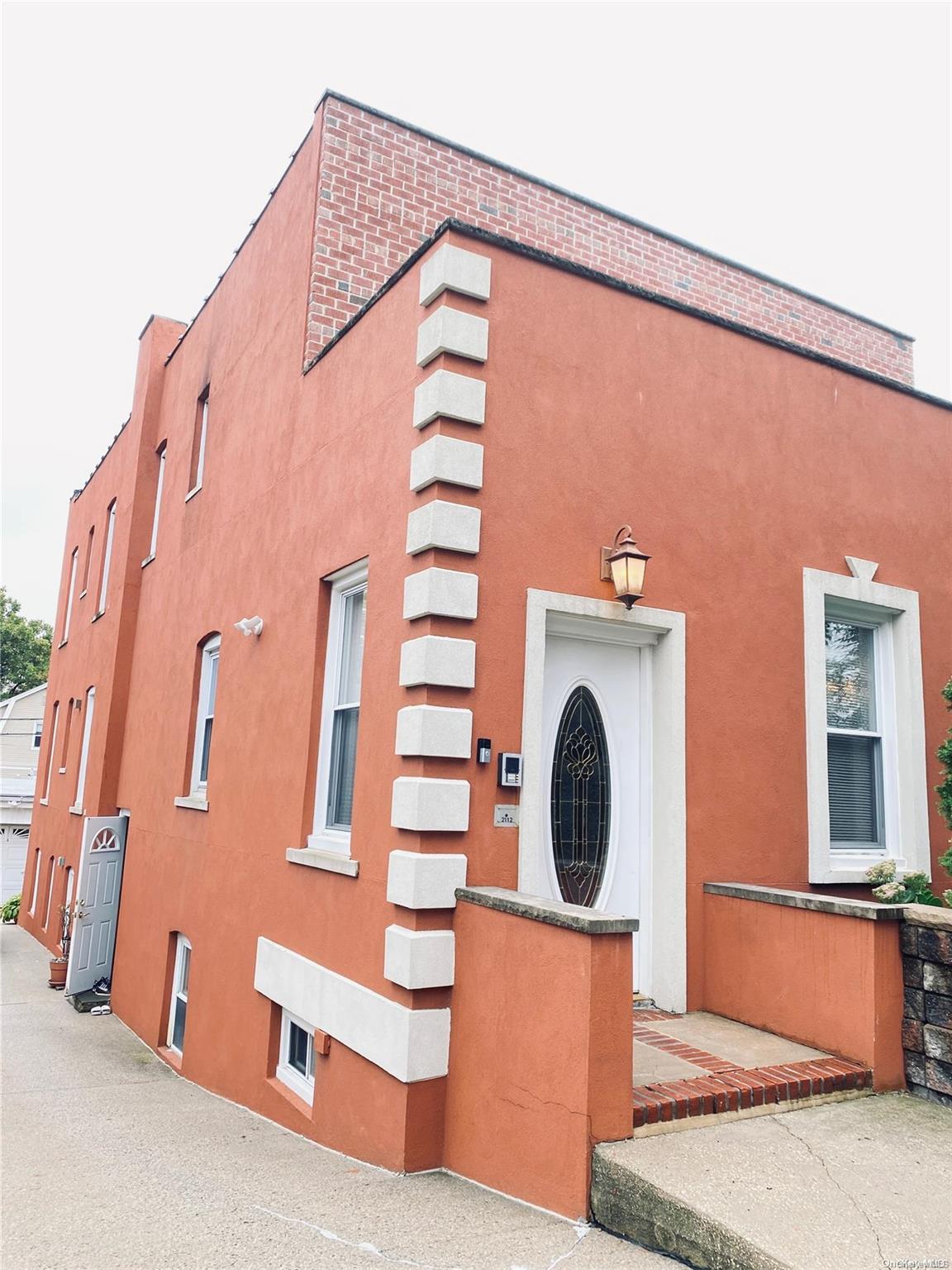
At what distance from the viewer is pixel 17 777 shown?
29703 millimetres

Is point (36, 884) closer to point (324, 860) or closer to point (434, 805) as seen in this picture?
point (324, 860)

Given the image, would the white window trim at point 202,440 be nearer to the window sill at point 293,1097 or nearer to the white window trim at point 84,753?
the white window trim at point 84,753

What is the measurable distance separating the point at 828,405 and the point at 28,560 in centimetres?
5704

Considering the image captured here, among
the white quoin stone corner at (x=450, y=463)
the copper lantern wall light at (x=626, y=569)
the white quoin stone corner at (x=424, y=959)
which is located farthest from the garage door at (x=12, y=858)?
the copper lantern wall light at (x=626, y=569)

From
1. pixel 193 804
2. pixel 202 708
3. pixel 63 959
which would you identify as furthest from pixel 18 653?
pixel 193 804

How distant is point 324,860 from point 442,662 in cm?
182

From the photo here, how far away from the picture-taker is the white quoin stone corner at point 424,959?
473 centimetres

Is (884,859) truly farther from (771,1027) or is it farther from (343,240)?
(343,240)

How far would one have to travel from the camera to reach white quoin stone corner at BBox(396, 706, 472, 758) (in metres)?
4.91

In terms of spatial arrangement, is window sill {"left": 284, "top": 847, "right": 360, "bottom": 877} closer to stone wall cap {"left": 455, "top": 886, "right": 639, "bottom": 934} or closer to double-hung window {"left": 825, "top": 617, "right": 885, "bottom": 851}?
stone wall cap {"left": 455, "top": 886, "right": 639, "bottom": 934}

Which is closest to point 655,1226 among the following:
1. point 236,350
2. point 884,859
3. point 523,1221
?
point 523,1221

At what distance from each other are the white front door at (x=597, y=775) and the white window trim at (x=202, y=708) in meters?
5.28

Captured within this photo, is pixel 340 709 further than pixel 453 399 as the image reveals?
Yes

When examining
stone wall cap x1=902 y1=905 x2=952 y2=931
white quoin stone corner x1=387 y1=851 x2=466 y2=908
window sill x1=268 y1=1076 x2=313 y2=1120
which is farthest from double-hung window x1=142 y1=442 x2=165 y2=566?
stone wall cap x1=902 y1=905 x2=952 y2=931
